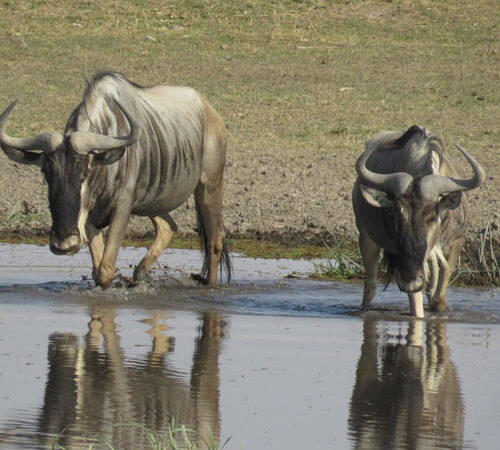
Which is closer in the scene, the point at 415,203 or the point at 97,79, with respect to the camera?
the point at 415,203

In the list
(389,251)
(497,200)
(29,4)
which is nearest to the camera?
(389,251)

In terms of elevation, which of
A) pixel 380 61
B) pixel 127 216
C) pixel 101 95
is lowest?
pixel 127 216

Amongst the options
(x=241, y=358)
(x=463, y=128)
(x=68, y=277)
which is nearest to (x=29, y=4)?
(x=463, y=128)

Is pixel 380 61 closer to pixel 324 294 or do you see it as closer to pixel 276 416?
pixel 324 294

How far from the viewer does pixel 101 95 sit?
10.3 meters

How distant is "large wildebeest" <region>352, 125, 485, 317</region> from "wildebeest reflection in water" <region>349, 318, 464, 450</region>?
19.8 inches

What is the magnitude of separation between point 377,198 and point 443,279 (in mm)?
730

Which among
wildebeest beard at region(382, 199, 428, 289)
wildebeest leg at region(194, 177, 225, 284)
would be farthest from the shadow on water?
wildebeest leg at region(194, 177, 225, 284)

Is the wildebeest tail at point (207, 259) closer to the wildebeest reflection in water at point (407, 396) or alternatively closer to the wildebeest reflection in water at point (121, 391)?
the wildebeest reflection in water at point (407, 396)

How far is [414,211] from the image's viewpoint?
359 inches

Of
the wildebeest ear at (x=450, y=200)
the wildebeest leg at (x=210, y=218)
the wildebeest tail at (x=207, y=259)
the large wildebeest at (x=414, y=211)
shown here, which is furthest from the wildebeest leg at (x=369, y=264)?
the wildebeest leg at (x=210, y=218)

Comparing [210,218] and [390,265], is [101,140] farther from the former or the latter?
[210,218]

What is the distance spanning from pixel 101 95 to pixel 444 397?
432 centimetres

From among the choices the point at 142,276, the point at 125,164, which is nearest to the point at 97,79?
the point at 125,164
